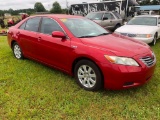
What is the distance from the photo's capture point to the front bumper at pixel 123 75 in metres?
3.46

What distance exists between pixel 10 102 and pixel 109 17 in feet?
37.3

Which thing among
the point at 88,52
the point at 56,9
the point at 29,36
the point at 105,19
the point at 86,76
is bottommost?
the point at 86,76

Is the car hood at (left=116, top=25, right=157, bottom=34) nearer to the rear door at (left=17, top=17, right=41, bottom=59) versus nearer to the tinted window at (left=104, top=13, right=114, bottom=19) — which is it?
the rear door at (left=17, top=17, right=41, bottom=59)

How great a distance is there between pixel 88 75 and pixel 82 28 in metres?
1.26

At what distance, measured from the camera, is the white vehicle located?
7.96 m

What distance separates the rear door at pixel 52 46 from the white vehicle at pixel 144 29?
435cm

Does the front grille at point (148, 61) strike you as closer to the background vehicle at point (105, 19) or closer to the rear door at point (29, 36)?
the rear door at point (29, 36)

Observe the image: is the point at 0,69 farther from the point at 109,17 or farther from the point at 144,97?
the point at 109,17

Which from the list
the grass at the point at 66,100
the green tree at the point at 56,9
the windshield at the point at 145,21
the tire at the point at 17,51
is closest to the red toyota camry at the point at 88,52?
the grass at the point at 66,100

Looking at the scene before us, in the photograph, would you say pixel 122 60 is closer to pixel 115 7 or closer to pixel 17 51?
pixel 17 51

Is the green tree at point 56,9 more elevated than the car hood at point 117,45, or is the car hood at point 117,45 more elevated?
the green tree at point 56,9

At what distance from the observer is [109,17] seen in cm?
1382

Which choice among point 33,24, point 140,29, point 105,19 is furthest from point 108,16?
point 33,24

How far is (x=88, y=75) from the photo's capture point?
12.9 feet
